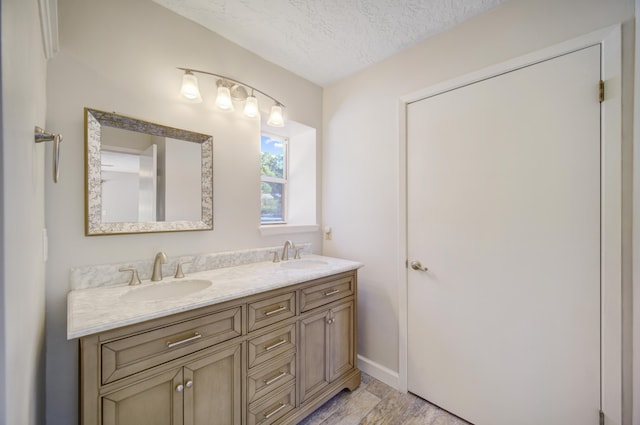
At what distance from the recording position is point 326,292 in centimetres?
166

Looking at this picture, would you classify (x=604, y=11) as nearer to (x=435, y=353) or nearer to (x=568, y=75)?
(x=568, y=75)

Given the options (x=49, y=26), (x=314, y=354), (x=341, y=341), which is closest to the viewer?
(x=49, y=26)

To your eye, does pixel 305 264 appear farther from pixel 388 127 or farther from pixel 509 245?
pixel 509 245

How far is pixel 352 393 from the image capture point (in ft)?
5.96

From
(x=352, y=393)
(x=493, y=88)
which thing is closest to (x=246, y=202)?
(x=352, y=393)

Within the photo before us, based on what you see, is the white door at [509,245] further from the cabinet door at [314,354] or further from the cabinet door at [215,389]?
the cabinet door at [215,389]

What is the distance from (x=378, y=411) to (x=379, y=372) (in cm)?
34

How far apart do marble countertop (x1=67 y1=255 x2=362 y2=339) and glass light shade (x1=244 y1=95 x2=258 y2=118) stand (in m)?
1.06

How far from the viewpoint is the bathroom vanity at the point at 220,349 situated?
92 centimetres

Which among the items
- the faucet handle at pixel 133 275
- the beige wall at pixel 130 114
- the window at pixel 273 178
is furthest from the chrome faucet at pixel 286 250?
the faucet handle at pixel 133 275

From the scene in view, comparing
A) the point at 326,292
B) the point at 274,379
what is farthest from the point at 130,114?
the point at 274,379

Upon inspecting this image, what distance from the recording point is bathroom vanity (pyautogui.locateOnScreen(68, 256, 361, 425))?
0.92 m

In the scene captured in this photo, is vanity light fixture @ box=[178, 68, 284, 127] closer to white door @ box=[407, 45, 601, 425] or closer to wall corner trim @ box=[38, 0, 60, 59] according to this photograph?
wall corner trim @ box=[38, 0, 60, 59]

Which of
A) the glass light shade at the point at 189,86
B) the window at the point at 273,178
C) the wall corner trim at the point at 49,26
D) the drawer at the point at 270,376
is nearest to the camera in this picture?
the wall corner trim at the point at 49,26
